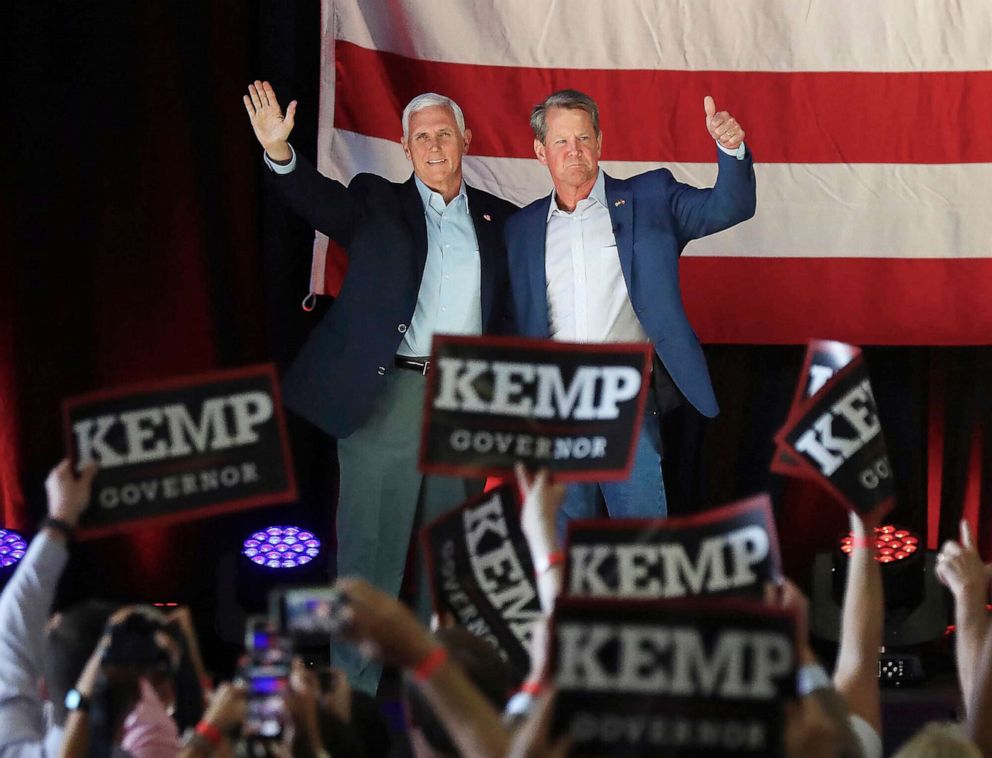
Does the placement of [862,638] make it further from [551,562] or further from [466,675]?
[466,675]

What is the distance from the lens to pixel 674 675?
1.58 m

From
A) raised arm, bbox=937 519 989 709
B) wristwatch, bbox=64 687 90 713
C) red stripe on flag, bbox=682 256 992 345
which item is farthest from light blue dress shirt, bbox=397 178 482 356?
wristwatch, bbox=64 687 90 713

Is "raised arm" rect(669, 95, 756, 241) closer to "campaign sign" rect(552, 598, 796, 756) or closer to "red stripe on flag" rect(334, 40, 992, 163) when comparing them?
"red stripe on flag" rect(334, 40, 992, 163)

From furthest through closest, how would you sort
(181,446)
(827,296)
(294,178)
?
(827,296), (294,178), (181,446)

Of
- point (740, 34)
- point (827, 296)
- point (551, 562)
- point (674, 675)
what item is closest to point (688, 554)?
point (551, 562)

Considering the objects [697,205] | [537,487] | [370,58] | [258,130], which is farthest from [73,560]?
[537,487]

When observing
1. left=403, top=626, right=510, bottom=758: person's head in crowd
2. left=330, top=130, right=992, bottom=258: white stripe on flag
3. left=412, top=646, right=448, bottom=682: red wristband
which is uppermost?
left=330, top=130, right=992, bottom=258: white stripe on flag

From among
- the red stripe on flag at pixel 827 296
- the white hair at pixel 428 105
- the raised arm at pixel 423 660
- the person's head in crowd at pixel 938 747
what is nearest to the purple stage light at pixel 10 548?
the white hair at pixel 428 105

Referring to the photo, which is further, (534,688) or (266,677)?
(266,677)

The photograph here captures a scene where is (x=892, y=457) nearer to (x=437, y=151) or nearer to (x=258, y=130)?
(x=437, y=151)

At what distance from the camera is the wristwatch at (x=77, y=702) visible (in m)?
1.80

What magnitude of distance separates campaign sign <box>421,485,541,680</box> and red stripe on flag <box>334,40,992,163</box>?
2270 mm

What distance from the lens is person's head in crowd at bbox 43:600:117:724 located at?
2090mm

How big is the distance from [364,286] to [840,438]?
6.15ft
